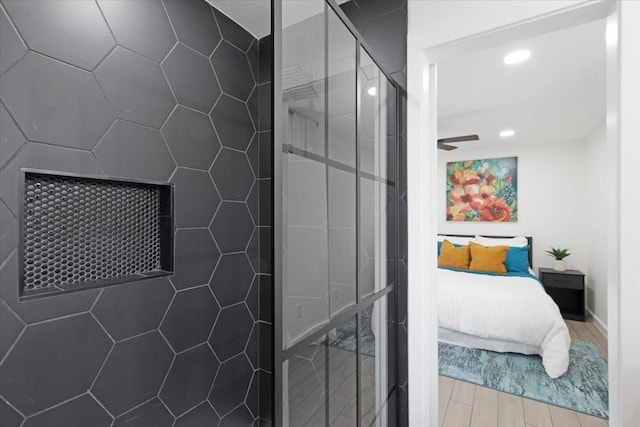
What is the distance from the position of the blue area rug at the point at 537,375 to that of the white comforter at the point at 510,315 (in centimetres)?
12

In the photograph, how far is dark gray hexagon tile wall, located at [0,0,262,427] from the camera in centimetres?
99

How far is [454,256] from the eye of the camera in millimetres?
4223

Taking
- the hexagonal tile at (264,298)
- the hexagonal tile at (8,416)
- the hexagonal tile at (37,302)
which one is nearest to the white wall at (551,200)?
the hexagonal tile at (264,298)

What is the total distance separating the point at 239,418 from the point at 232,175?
1335 millimetres

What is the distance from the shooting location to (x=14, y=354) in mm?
960

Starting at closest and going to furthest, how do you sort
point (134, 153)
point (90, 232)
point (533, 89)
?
point (90, 232), point (134, 153), point (533, 89)

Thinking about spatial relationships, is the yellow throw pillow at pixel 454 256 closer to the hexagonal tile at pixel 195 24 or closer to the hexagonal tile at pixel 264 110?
the hexagonal tile at pixel 264 110

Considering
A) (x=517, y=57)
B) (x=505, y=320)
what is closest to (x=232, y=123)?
(x=517, y=57)

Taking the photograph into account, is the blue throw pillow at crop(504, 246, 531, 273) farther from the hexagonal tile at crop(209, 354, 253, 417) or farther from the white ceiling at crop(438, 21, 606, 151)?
the hexagonal tile at crop(209, 354, 253, 417)

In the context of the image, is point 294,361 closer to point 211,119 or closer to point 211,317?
point 211,317

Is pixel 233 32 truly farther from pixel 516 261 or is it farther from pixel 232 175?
pixel 516 261

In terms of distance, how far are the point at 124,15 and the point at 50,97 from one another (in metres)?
0.47

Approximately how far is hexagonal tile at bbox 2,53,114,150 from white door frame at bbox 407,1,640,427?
125 centimetres

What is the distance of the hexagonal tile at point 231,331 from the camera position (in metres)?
1.64
